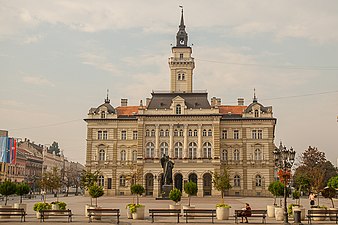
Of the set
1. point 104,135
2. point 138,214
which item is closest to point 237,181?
point 104,135

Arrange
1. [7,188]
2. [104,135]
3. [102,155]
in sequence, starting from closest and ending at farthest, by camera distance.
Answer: [7,188]
[102,155]
[104,135]

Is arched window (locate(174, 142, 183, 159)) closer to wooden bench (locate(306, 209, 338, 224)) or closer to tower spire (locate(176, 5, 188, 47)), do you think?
tower spire (locate(176, 5, 188, 47))

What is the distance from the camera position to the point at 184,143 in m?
76.1

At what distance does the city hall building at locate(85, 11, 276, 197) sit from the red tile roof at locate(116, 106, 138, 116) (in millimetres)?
1380

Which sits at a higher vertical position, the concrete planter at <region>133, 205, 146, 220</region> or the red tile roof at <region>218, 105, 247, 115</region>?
the red tile roof at <region>218, 105, 247, 115</region>

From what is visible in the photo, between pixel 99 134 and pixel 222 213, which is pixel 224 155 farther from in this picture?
pixel 222 213

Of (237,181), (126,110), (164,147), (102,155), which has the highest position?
(126,110)

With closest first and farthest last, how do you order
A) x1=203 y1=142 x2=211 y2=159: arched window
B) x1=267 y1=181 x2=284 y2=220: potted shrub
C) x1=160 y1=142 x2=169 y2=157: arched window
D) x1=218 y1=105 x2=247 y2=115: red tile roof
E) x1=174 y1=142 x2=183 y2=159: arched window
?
x1=267 y1=181 x2=284 y2=220: potted shrub, x1=203 y1=142 x2=211 y2=159: arched window, x1=174 y1=142 x2=183 y2=159: arched window, x1=160 y1=142 x2=169 y2=157: arched window, x1=218 y1=105 x2=247 y2=115: red tile roof

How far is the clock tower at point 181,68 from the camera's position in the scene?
283 ft

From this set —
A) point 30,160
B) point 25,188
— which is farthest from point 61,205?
point 30,160

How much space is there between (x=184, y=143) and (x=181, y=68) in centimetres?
1803

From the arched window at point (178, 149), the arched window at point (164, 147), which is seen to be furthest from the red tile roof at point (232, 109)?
the arched window at point (164, 147)

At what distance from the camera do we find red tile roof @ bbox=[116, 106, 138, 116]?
82.8 meters

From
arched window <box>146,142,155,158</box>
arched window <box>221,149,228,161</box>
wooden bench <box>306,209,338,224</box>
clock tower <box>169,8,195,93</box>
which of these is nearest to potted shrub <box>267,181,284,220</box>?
wooden bench <box>306,209,338,224</box>
